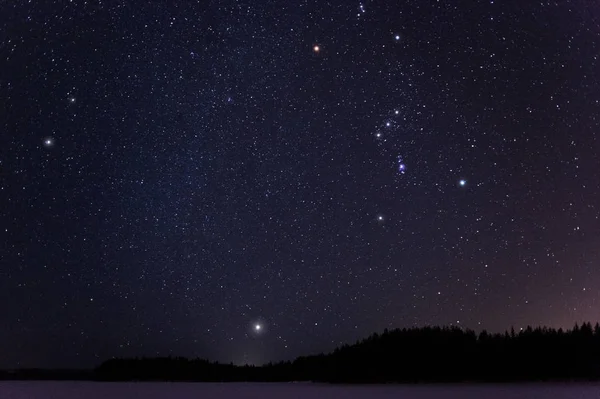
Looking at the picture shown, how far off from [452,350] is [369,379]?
11.5 meters

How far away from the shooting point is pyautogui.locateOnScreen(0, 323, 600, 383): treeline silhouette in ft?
217

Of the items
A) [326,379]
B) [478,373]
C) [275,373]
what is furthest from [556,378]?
[275,373]

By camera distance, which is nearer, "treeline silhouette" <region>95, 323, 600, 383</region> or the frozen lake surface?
the frozen lake surface

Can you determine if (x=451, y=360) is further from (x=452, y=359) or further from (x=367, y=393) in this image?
(x=367, y=393)

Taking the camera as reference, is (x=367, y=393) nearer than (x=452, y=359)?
Yes

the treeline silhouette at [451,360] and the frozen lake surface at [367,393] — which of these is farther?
the treeline silhouette at [451,360]

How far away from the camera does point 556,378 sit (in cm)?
6494

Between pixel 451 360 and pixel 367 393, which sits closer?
pixel 367 393

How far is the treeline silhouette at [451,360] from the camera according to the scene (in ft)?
217

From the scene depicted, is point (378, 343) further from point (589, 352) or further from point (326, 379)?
point (589, 352)

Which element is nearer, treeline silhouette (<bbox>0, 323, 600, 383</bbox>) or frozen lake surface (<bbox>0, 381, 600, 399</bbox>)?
frozen lake surface (<bbox>0, 381, 600, 399</bbox>)

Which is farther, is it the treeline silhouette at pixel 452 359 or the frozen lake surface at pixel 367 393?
the treeline silhouette at pixel 452 359

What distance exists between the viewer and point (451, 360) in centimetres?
7488

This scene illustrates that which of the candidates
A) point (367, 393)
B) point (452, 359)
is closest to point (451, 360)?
point (452, 359)
